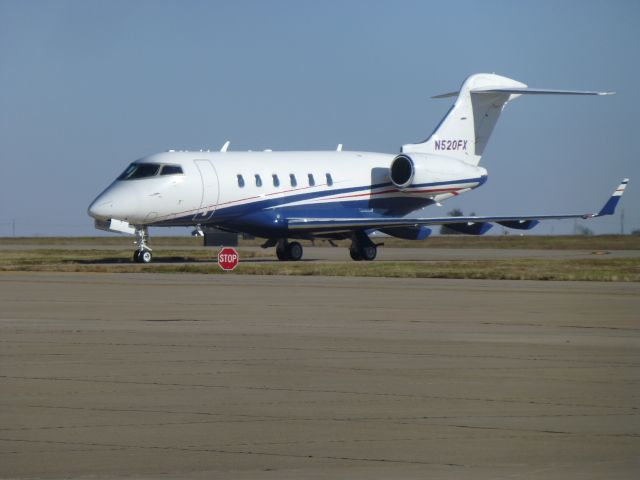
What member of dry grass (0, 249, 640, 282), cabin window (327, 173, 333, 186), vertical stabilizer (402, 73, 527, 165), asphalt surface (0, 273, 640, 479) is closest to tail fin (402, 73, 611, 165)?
vertical stabilizer (402, 73, 527, 165)

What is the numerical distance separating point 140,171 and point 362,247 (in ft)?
28.4

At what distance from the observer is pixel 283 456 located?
26.9ft

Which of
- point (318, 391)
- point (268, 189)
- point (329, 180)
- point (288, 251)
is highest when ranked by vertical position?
point (329, 180)

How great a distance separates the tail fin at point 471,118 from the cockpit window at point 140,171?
11327 millimetres

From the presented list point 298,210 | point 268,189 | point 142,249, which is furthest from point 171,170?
point 298,210

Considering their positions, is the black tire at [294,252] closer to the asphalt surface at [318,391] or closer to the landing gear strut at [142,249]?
the landing gear strut at [142,249]

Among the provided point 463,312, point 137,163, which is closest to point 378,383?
point 463,312

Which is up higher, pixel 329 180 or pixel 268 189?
pixel 329 180

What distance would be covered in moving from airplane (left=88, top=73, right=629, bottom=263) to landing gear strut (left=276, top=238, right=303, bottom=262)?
0.04 meters

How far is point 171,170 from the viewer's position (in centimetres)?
4009

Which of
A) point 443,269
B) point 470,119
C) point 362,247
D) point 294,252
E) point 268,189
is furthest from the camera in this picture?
point 470,119

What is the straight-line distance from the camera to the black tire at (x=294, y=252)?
4366 centimetres

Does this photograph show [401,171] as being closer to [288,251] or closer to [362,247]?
[362,247]

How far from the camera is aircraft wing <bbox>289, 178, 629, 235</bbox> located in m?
42.1
